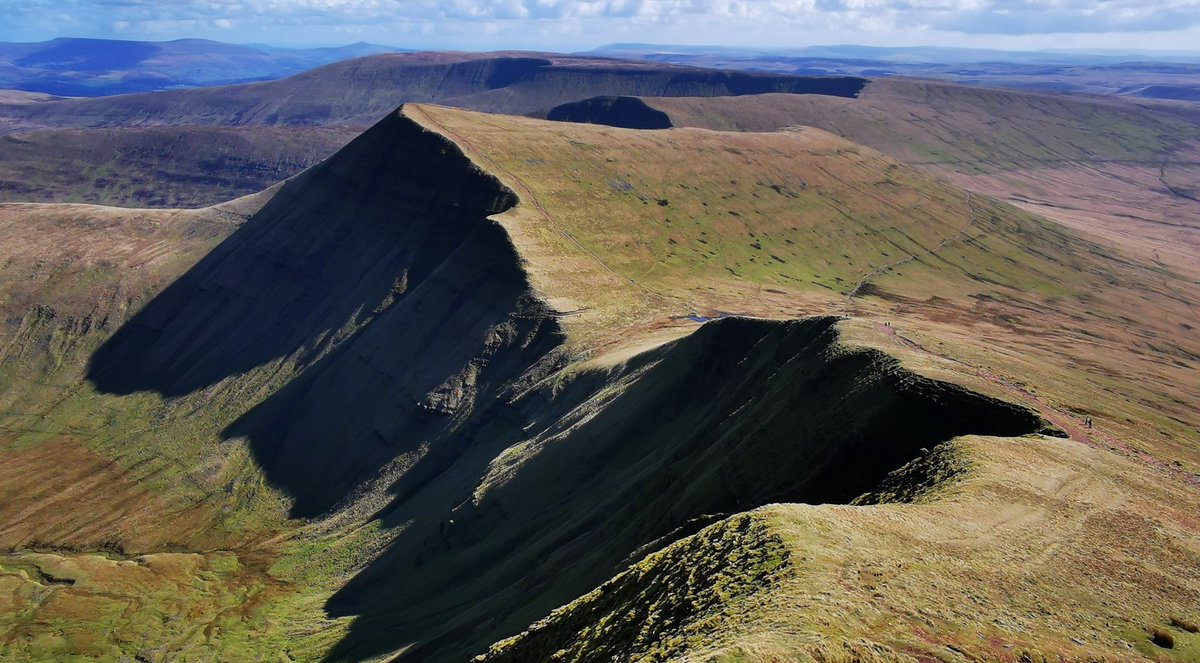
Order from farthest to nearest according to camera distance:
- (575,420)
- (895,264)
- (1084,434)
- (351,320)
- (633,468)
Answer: (895,264)
(351,320)
(575,420)
(633,468)
(1084,434)

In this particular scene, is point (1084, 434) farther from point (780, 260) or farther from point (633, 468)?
point (780, 260)

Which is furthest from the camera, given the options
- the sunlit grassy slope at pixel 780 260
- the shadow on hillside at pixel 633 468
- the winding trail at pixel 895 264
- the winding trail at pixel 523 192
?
the winding trail at pixel 895 264

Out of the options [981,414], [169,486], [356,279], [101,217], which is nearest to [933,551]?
[981,414]

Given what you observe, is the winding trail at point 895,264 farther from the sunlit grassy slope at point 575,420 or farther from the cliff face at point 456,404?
the cliff face at point 456,404

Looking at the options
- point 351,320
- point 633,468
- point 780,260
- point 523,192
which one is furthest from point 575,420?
point 780,260

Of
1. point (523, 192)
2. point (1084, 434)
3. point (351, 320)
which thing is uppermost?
point (523, 192)

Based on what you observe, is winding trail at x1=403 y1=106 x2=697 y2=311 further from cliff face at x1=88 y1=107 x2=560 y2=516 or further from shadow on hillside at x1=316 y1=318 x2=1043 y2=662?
shadow on hillside at x1=316 y1=318 x2=1043 y2=662

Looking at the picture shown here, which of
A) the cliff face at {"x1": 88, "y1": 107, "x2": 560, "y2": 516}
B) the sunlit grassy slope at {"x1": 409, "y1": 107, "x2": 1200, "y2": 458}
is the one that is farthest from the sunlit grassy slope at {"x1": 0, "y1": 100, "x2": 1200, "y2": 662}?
the sunlit grassy slope at {"x1": 409, "y1": 107, "x2": 1200, "y2": 458}

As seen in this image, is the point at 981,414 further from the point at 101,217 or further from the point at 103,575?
the point at 101,217

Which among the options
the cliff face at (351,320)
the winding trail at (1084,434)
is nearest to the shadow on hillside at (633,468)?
the winding trail at (1084,434)
